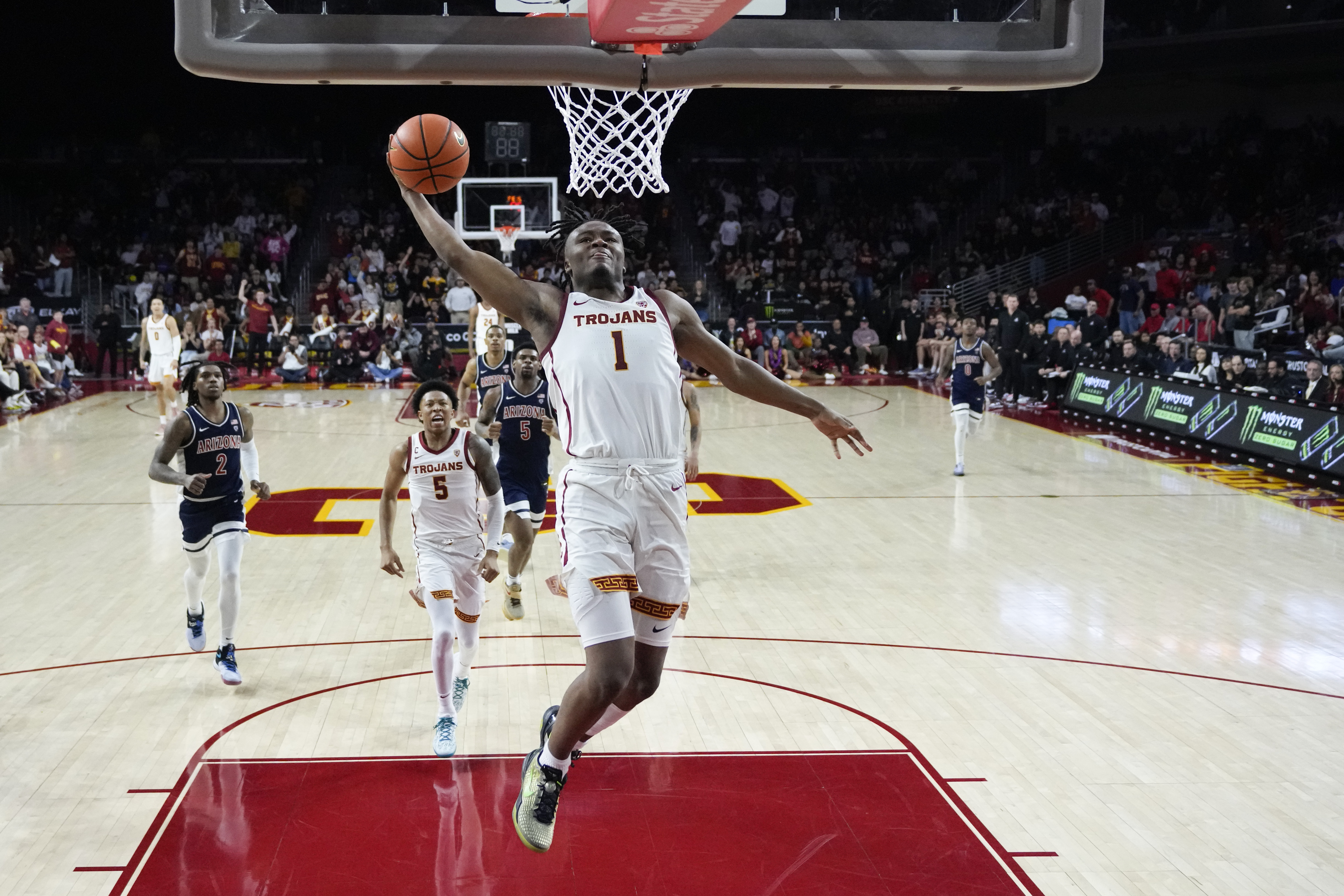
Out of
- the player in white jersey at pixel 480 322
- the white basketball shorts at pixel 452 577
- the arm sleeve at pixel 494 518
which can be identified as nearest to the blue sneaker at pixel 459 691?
the white basketball shorts at pixel 452 577

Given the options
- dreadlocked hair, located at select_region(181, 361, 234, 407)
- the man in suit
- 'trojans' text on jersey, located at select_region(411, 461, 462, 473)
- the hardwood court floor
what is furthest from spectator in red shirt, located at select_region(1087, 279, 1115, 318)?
'trojans' text on jersey, located at select_region(411, 461, 462, 473)

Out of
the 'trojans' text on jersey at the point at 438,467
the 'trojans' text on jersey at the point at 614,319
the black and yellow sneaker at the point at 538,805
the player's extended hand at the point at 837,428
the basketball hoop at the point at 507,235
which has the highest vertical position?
the basketball hoop at the point at 507,235

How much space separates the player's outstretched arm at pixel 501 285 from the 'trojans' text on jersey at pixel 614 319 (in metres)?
0.08

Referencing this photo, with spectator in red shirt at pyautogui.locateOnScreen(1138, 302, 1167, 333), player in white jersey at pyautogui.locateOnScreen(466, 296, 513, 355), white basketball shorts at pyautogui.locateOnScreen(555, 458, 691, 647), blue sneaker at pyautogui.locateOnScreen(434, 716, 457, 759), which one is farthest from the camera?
spectator in red shirt at pyautogui.locateOnScreen(1138, 302, 1167, 333)

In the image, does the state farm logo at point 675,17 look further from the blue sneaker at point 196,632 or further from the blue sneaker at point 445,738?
the blue sneaker at point 196,632

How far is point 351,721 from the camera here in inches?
245

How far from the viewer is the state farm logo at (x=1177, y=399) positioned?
51.4 feet

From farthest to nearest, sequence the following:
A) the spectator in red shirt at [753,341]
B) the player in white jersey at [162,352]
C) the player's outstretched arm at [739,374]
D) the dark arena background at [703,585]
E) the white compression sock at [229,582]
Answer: the spectator in red shirt at [753,341] → the player in white jersey at [162,352] → the white compression sock at [229,582] → the dark arena background at [703,585] → the player's outstretched arm at [739,374]

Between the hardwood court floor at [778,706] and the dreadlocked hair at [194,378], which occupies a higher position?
the dreadlocked hair at [194,378]

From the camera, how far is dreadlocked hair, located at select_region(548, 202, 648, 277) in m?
4.83

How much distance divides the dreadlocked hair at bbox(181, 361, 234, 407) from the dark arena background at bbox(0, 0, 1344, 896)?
6 centimetres

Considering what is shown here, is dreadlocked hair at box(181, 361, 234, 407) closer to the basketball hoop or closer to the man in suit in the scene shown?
the man in suit

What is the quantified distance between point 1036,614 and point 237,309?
70.1ft

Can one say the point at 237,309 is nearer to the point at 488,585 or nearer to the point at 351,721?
the point at 488,585
